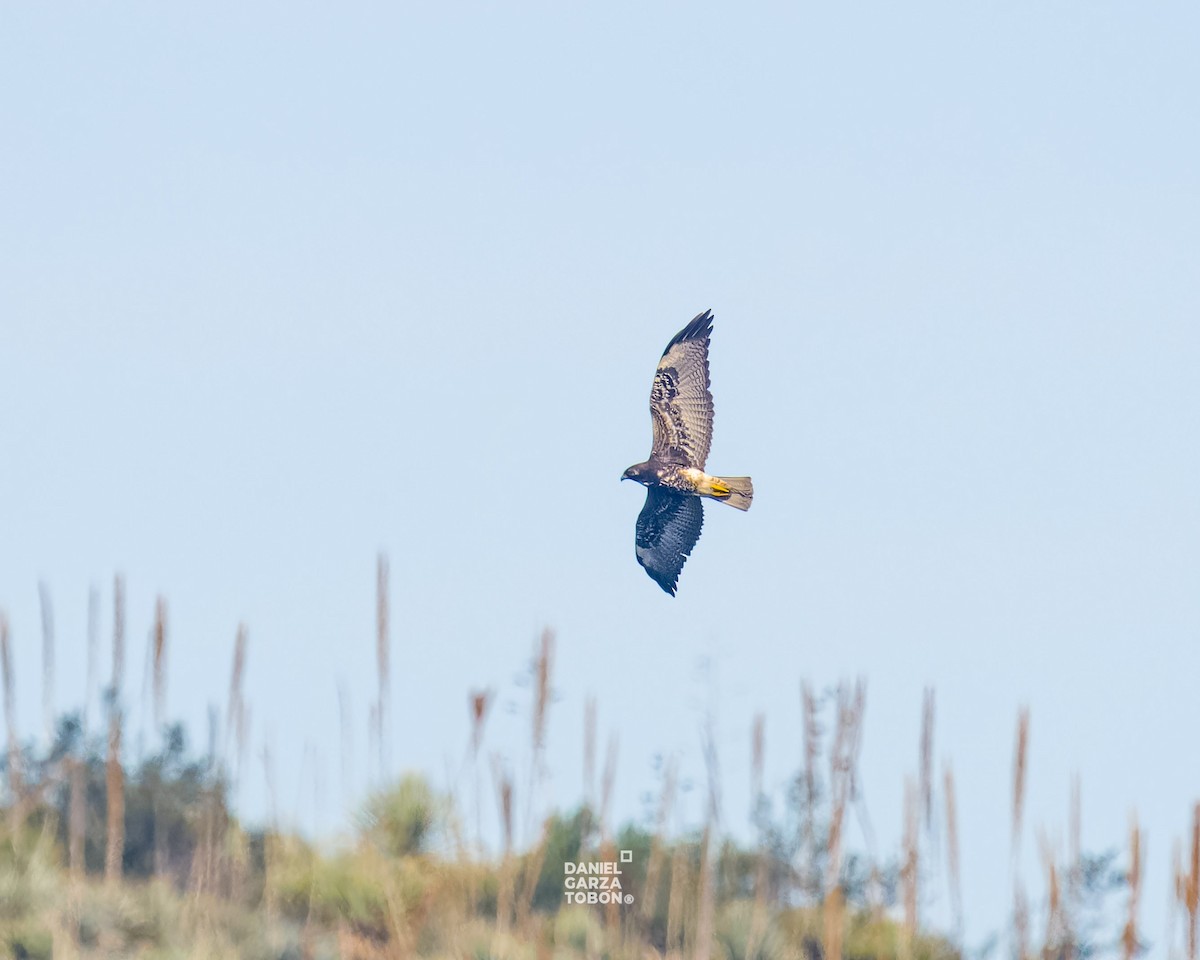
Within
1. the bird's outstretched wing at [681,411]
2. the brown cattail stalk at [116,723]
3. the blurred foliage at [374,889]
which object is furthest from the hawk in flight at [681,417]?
the brown cattail stalk at [116,723]

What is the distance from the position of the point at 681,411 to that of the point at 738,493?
34.5 inches

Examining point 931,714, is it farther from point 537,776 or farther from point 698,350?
point 698,350

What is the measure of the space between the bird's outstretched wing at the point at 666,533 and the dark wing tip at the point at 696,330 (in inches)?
46.0

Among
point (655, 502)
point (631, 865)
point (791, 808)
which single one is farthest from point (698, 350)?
point (791, 808)

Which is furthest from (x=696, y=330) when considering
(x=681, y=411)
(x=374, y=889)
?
(x=374, y=889)

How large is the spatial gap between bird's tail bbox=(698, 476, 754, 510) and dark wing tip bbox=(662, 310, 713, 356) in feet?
3.57

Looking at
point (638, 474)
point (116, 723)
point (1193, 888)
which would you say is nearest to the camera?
point (1193, 888)

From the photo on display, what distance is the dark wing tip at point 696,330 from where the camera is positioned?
16281 mm

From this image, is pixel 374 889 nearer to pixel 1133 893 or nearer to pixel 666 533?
pixel 666 533

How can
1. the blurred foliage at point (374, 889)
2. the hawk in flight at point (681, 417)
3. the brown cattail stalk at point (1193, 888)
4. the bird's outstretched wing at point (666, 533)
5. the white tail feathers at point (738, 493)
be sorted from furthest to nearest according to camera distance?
the bird's outstretched wing at point (666, 533)
the hawk in flight at point (681, 417)
the white tail feathers at point (738, 493)
the blurred foliage at point (374, 889)
the brown cattail stalk at point (1193, 888)

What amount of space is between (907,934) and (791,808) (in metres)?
8.64

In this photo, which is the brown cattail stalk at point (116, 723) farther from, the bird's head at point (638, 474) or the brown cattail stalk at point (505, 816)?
the bird's head at point (638, 474)

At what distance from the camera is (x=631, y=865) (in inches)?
634

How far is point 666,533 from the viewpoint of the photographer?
16.7 m
